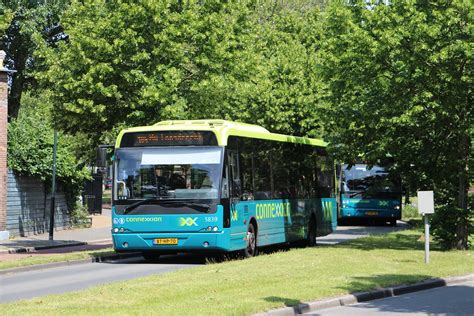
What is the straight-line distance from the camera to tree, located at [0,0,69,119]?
145 ft

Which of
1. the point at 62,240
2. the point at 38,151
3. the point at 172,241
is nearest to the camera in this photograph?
the point at 172,241

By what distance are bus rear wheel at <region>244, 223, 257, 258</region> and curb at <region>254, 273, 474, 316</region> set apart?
633 cm

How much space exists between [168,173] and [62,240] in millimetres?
10932

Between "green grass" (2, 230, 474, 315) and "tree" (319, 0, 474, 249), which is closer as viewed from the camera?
"green grass" (2, 230, 474, 315)

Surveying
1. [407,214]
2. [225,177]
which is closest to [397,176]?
[225,177]

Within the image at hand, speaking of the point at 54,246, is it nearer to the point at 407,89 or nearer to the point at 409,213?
the point at 407,89

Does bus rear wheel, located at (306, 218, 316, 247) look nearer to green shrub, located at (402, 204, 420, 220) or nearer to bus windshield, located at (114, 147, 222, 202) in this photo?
bus windshield, located at (114, 147, 222, 202)

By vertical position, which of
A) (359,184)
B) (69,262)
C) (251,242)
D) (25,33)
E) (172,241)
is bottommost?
(69,262)

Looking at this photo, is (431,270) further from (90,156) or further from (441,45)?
(90,156)

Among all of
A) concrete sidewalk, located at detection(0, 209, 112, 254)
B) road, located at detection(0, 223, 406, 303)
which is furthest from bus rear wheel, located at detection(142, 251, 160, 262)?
concrete sidewalk, located at detection(0, 209, 112, 254)

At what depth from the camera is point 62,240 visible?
31.1 m

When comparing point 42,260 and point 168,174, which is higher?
point 168,174

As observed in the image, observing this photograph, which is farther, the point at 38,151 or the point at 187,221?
the point at 38,151

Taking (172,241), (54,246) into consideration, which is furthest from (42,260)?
(54,246)
